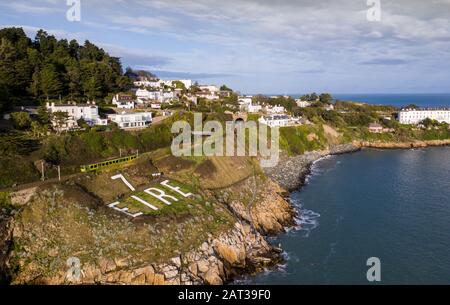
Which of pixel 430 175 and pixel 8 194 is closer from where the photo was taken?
pixel 8 194

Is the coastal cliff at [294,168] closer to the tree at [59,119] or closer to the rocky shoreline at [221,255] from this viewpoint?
the rocky shoreline at [221,255]

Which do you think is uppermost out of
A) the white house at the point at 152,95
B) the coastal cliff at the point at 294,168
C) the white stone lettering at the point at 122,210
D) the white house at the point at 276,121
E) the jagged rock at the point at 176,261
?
the white house at the point at 152,95

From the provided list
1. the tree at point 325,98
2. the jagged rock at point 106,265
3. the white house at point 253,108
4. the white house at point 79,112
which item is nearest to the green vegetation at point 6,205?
the jagged rock at point 106,265

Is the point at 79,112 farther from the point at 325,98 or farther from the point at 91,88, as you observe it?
the point at 325,98
